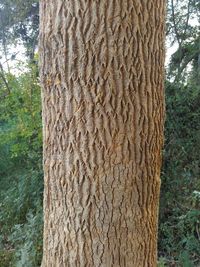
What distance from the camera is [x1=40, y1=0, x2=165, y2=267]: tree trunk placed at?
1645 mm

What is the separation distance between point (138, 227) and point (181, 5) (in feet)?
25.1

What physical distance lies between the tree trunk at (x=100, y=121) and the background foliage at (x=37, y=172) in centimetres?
189

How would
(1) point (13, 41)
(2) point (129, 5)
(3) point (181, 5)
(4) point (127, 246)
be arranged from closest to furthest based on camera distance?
(2) point (129, 5) → (4) point (127, 246) → (3) point (181, 5) → (1) point (13, 41)

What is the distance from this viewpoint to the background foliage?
401cm

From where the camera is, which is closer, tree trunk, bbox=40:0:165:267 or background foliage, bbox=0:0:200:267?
tree trunk, bbox=40:0:165:267

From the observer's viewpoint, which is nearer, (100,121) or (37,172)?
(100,121)

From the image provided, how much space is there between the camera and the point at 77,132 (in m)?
1.70

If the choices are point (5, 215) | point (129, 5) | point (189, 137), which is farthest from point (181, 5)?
point (129, 5)

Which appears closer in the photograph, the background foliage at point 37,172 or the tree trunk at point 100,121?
the tree trunk at point 100,121

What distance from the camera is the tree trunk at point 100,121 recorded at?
1.64 m

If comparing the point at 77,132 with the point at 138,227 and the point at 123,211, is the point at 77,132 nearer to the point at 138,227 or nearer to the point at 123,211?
the point at 123,211

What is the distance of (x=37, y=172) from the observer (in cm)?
498

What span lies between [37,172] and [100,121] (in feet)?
11.3

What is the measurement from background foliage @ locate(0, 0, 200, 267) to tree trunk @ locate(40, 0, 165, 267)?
1.89 meters
